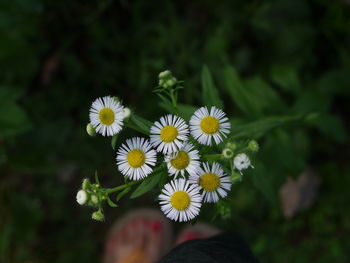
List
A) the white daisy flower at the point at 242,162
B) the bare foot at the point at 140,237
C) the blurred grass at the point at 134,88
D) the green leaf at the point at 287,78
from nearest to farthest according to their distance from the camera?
the white daisy flower at the point at 242,162
the green leaf at the point at 287,78
the blurred grass at the point at 134,88
the bare foot at the point at 140,237

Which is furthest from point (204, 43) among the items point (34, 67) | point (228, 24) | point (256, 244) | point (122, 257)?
point (122, 257)

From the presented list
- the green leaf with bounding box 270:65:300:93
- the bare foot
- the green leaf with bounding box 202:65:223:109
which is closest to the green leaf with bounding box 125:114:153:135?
the green leaf with bounding box 202:65:223:109

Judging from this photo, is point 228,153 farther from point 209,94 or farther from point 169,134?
point 209,94

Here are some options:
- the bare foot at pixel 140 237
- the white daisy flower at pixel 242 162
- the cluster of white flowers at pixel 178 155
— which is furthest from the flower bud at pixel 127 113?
the bare foot at pixel 140 237

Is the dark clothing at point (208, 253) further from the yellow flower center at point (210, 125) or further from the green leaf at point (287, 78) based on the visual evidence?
the green leaf at point (287, 78)

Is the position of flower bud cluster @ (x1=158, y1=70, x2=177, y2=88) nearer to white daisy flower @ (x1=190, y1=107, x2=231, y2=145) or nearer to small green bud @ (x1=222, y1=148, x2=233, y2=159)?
white daisy flower @ (x1=190, y1=107, x2=231, y2=145)

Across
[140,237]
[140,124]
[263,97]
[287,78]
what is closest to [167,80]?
[140,124]

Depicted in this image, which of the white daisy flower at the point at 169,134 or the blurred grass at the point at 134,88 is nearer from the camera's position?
the white daisy flower at the point at 169,134
